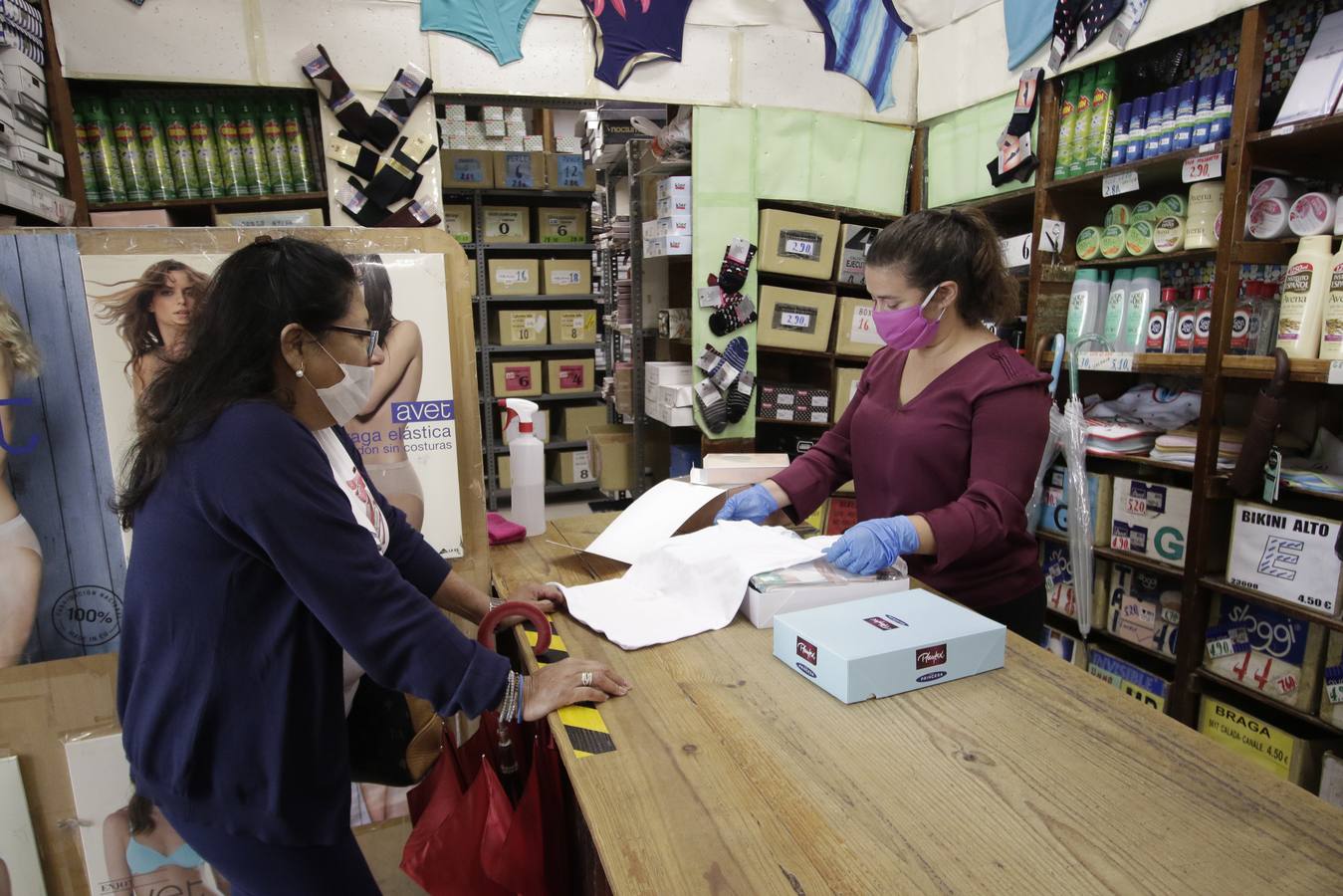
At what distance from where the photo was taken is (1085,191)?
304cm

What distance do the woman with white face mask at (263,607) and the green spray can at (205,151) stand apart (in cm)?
258

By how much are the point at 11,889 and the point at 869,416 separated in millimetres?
2195

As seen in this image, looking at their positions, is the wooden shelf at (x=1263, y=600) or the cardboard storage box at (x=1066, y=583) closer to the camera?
the wooden shelf at (x=1263, y=600)

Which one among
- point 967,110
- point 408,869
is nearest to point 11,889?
point 408,869

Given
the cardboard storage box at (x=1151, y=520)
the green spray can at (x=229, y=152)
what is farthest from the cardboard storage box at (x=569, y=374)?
the cardboard storage box at (x=1151, y=520)

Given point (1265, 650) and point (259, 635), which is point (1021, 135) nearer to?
point (1265, 650)

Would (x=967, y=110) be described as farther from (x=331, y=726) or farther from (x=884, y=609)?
(x=331, y=726)

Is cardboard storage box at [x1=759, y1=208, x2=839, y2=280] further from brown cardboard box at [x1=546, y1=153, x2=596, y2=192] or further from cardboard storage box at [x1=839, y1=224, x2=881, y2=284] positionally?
brown cardboard box at [x1=546, y1=153, x2=596, y2=192]

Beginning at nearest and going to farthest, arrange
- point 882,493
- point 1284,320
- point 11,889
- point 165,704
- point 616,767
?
point 616,767 → point 165,704 → point 11,889 → point 882,493 → point 1284,320

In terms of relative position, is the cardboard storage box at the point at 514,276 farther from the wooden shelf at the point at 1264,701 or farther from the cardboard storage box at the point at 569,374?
the wooden shelf at the point at 1264,701

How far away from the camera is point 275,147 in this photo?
3.28 m

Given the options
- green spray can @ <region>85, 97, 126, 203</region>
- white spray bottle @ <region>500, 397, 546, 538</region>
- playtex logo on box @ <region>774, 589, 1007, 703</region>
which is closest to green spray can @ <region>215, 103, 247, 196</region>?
green spray can @ <region>85, 97, 126, 203</region>

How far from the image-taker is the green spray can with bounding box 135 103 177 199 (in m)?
3.12

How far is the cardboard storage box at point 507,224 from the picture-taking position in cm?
579
